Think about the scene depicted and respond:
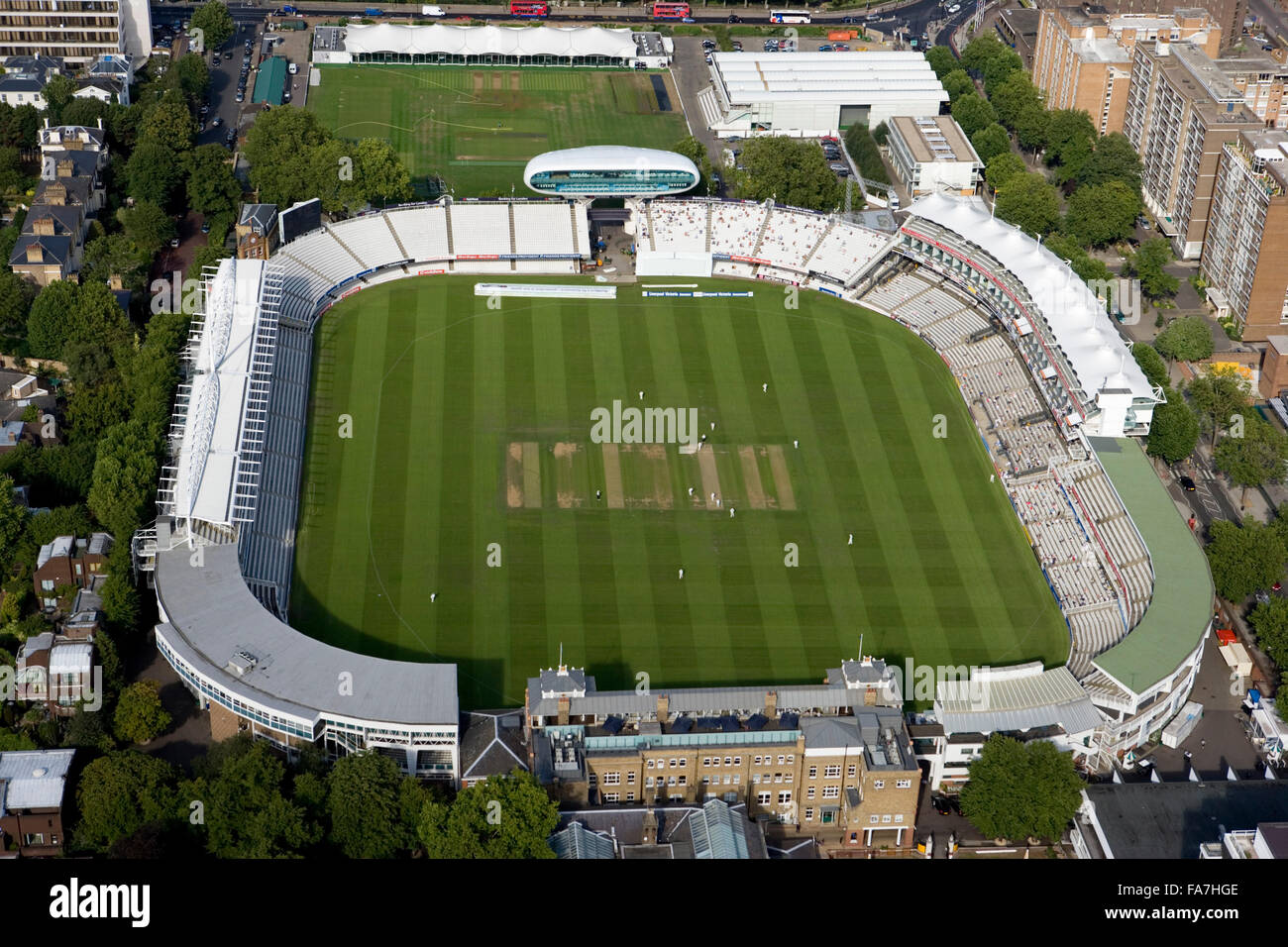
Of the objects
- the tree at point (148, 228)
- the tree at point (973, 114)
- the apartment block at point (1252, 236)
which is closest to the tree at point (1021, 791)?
the apartment block at point (1252, 236)

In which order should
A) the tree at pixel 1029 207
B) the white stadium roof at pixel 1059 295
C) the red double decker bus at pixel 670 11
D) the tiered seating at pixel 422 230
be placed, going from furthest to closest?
the red double decker bus at pixel 670 11
the tree at pixel 1029 207
the tiered seating at pixel 422 230
the white stadium roof at pixel 1059 295

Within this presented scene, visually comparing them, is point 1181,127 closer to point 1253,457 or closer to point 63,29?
point 1253,457

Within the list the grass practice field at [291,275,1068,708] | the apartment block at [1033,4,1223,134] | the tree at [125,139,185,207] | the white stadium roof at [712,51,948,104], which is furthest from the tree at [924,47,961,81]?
the tree at [125,139,185,207]

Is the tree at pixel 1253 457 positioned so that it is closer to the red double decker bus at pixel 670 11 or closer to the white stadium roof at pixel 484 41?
the white stadium roof at pixel 484 41

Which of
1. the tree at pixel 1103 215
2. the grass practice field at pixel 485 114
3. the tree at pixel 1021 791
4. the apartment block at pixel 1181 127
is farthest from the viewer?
the grass practice field at pixel 485 114

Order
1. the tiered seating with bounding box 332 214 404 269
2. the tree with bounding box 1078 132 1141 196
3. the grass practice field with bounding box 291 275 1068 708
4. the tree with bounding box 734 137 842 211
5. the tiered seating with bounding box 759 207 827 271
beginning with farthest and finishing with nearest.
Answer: the tree with bounding box 1078 132 1141 196 < the tree with bounding box 734 137 842 211 < the tiered seating with bounding box 759 207 827 271 < the tiered seating with bounding box 332 214 404 269 < the grass practice field with bounding box 291 275 1068 708

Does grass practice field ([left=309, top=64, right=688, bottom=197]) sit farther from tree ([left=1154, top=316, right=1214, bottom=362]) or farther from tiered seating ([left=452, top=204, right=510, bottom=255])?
tree ([left=1154, top=316, right=1214, bottom=362])

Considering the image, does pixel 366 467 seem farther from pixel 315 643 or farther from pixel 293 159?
pixel 293 159
